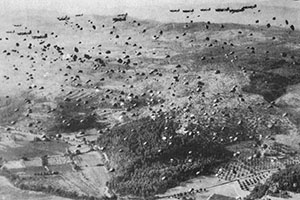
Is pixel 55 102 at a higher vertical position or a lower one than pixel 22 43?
lower

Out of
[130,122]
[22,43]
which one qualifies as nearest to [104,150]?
[130,122]

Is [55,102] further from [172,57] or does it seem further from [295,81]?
[295,81]

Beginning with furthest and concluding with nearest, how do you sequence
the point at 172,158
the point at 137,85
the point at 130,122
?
the point at 137,85 < the point at 130,122 < the point at 172,158

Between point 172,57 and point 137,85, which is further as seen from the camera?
point 172,57

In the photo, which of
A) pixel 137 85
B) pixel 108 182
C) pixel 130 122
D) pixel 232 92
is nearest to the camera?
pixel 108 182

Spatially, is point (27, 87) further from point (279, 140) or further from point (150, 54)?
point (279, 140)

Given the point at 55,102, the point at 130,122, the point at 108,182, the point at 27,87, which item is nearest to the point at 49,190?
the point at 108,182
